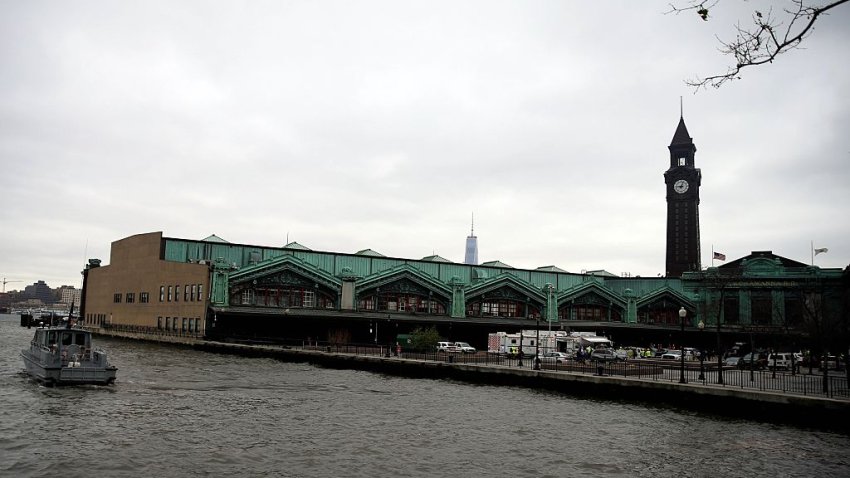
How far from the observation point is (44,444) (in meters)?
27.3

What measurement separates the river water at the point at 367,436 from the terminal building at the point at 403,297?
147ft

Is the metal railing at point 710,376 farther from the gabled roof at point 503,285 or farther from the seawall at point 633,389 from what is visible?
the gabled roof at point 503,285

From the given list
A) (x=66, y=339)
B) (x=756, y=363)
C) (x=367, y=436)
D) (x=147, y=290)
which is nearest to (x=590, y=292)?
(x=756, y=363)

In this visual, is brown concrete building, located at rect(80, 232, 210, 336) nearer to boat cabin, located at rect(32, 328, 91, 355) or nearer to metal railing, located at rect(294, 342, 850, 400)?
metal railing, located at rect(294, 342, 850, 400)

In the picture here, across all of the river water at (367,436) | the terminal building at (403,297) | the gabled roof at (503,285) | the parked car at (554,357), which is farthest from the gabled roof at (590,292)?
the river water at (367,436)

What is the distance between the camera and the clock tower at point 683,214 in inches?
6329

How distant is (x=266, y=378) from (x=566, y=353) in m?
35.1

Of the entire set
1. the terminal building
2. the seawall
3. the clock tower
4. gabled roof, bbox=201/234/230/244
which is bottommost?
the seawall

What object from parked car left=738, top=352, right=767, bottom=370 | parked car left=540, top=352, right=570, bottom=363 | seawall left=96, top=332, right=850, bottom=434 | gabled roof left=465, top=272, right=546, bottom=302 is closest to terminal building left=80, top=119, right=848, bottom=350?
gabled roof left=465, top=272, right=546, bottom=302

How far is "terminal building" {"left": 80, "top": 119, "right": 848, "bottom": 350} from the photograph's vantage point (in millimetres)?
94812

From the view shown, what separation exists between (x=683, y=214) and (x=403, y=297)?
89166 mm

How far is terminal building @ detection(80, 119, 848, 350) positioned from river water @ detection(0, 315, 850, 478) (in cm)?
4488

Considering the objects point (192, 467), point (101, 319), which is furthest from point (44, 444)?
point (101, 319)

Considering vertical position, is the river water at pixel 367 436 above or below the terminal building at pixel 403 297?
below
